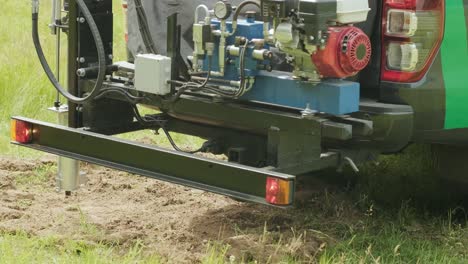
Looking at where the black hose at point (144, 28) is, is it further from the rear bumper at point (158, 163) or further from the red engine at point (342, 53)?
the red engine at point (342, 53)

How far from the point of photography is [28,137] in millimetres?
5016

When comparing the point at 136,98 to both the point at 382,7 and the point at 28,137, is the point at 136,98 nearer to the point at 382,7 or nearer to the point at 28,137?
the point at 28,137

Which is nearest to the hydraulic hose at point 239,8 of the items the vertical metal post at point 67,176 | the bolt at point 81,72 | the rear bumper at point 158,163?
the rear bumper at point 158,163

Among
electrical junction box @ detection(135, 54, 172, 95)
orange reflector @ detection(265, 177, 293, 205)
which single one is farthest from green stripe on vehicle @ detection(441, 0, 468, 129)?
electrical junction box @ detection(135, 54, 172, 95)

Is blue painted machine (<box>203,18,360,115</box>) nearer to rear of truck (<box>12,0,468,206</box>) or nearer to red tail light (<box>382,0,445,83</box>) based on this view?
rear of truck (<box>12,0,468,206</box>)

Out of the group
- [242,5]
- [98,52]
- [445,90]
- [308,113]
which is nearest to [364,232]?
[445,90]

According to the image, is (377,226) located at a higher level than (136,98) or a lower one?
lower

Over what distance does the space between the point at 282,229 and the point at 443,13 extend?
4.49ft

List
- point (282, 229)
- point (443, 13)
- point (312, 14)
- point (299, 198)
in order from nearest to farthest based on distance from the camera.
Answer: point (312, 14)
point (443, 13)
point (282, 229)
point (299, 198)

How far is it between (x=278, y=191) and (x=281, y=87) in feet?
1.69

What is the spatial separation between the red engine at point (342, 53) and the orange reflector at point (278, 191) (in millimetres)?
496

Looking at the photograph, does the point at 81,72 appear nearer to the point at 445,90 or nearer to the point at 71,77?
the point at 71,77

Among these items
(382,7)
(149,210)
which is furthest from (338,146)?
(149,210)

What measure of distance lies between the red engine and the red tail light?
235mm
